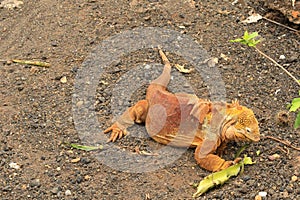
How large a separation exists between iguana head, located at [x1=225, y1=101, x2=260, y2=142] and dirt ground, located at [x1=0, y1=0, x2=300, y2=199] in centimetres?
24

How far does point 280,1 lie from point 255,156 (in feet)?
7.00

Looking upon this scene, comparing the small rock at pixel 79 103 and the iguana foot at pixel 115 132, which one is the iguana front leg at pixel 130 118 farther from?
the small rock at pixel 79 103

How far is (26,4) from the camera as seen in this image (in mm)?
7508

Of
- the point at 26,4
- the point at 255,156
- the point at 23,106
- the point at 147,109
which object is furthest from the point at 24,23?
the point at 255,156

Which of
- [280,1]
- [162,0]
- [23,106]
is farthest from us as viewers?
[162,0]

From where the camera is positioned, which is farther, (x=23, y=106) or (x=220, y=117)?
(x=23, y=106)

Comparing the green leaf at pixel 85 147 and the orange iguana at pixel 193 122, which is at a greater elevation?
the orange iguana at pixel 193 122

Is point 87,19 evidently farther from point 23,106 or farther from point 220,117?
point 220,117

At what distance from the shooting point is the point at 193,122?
529 cm

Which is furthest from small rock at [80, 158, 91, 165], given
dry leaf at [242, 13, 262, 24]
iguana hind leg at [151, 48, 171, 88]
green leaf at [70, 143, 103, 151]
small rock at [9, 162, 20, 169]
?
dry leaf at [242, 13, 262, 24]

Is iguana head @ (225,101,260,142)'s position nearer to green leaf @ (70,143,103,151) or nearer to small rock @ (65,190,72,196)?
green leaf @ (70,143,103,151)

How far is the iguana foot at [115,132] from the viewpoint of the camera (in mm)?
5473

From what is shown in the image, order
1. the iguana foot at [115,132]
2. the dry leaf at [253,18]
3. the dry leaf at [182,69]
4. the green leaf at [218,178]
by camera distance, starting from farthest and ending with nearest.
→ the dry leaf at [253,18]
the dry leaf at [182,69]
the iguana foot at [115,132]
the green leaf at [218,178]

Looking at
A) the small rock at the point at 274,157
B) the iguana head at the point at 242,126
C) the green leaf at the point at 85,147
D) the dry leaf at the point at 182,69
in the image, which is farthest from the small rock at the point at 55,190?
the dry leaf at the point at 182,69
